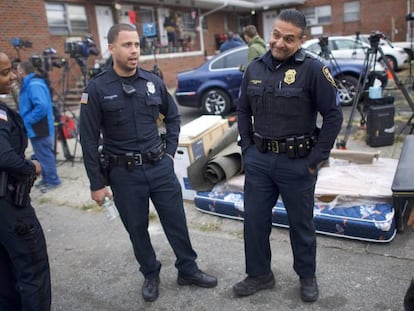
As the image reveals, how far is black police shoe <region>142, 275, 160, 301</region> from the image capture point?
8.87 feet

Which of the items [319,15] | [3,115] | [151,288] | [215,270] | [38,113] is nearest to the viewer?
[3,115]

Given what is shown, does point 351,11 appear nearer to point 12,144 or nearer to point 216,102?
point 216,102

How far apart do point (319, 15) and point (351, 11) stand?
5.56ft

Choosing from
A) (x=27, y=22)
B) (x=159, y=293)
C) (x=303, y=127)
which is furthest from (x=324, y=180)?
(x=27, y=22)

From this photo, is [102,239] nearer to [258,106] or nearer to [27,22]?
[258,106]

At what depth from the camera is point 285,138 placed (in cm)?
237

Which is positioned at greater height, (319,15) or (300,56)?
(319,15)

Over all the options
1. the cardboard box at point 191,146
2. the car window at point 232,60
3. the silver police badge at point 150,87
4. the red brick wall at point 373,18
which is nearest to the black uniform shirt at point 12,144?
the silver police badge at point 150,87

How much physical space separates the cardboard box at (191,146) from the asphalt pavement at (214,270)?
32 centimetres

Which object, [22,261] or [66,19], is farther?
[66,19]

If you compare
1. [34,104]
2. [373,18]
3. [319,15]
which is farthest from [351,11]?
[34,104]

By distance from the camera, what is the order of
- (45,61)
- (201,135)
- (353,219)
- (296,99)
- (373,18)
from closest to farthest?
(296,99) → (353,219) → (201,135) → (45,61) → (373,18)

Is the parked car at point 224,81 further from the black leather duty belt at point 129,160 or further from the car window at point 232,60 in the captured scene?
the black leather duty belt at point 129,160

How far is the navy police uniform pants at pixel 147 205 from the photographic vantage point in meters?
2.52
